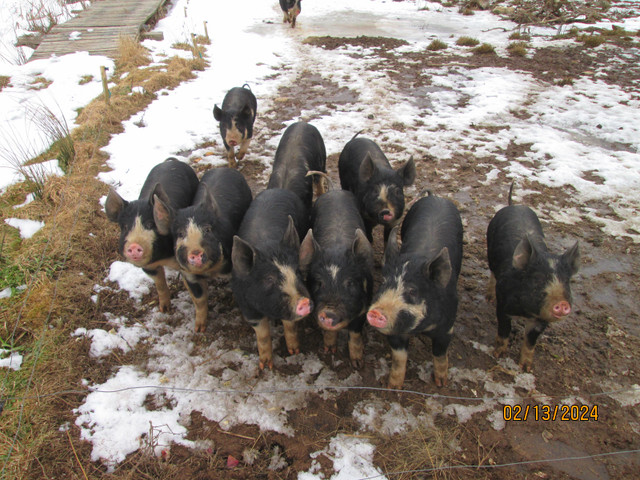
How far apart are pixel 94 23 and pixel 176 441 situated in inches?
582

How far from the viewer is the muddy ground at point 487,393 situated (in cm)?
273

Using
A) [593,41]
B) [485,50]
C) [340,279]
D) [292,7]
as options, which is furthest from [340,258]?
[292,7]

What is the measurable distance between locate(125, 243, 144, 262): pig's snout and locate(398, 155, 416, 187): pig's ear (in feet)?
8.79

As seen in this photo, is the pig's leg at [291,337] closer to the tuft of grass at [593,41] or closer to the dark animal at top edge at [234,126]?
the dark animal at top edge at [234,126]

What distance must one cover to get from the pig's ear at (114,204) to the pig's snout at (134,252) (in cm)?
51

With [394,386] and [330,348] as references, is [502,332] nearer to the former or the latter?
[394,386]

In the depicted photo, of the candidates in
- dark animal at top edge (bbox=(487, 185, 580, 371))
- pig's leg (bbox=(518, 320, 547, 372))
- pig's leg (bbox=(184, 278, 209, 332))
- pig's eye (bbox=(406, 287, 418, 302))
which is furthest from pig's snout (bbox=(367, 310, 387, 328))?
pig's leg (bbox=(184, 278, 209, 332))

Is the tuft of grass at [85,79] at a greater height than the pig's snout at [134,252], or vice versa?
the tuft of grass at [85,79]

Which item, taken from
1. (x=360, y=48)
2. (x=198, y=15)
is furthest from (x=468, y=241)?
(x=198, y=15)

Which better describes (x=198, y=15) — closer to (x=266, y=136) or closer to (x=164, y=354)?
(x=266, y=136)

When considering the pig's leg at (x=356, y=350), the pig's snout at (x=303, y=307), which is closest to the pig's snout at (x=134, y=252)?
the pig's snout at (x=303, y=307)

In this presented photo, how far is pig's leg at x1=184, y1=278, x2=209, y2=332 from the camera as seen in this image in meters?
3.63

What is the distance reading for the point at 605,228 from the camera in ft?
16.4

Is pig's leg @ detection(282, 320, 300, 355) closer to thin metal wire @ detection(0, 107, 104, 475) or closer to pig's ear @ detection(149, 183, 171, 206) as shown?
pig's ear @ detection(149, 183, 171, 206)
